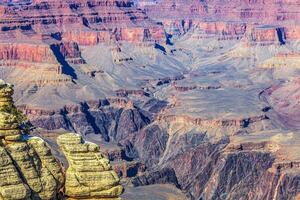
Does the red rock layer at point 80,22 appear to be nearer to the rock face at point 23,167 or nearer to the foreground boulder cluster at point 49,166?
the foreground boulder cluster at point 49,166

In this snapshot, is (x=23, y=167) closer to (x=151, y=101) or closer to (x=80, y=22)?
(x=151, y=101)

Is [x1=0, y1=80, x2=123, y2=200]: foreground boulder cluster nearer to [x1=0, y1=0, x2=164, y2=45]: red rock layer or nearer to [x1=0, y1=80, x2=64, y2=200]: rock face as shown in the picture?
[x1=0, y1=80, x2=64, y2=200]: rock face

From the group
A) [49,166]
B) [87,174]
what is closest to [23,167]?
[49,166]

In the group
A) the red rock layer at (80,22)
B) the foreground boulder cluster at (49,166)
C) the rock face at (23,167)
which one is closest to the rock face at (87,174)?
the foreground boulder cluster at (49,166)

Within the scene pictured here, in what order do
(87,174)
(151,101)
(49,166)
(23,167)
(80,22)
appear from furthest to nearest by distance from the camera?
(80,22), (151,101), (87,174), (49,166), (23,167)

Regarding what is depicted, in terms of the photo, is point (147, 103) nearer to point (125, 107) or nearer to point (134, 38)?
point (125, 107)

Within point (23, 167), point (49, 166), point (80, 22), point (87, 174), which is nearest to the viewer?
point (23, 167)

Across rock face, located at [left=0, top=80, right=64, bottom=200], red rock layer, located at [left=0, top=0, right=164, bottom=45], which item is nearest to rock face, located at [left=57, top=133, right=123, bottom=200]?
rock face, located at [left=0, top=80, right=64, bottom=200]

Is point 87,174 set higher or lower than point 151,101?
higher
